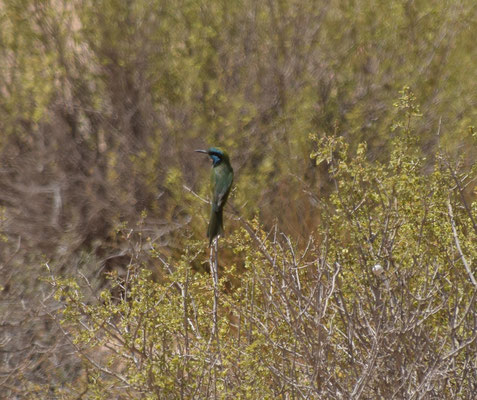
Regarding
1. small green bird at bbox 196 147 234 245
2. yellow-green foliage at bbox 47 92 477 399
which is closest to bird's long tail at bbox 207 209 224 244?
small green bird at bbox 196 147 234 245

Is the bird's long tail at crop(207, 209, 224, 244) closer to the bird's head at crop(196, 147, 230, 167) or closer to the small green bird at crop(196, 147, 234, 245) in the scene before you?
the small green bird at crop(196, 147, 234, 245)

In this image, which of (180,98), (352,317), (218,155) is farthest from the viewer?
(180,98)

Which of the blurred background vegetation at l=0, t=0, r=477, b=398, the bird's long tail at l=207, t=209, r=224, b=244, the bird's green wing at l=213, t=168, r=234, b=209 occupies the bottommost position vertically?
the blurred background vegetation at l=0, t=0, r=477, b=398

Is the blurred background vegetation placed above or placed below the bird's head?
below

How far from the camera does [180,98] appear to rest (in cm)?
656

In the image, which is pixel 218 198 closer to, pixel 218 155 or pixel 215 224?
pixel 215 224

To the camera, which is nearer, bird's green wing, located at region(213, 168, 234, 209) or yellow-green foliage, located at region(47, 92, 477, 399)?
yellow-green foliage, located at region(47, 92, 477, 399)

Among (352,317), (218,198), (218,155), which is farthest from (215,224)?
(352,317)

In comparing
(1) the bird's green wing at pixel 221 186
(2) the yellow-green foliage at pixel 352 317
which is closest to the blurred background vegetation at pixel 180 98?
(1) the bird's green wing at pixel 221 186

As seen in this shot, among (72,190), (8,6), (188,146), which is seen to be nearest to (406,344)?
(188,146)

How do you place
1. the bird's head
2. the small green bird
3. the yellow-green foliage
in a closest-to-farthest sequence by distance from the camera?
1. the yellow-green foliage
2. the small green bird
3. the bird's head

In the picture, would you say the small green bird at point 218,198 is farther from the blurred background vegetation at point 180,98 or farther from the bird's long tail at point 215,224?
the blurred background vegetation at point 180,98

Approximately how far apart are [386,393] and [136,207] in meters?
3.61

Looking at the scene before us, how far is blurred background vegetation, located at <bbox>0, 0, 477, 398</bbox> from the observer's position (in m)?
6.41
